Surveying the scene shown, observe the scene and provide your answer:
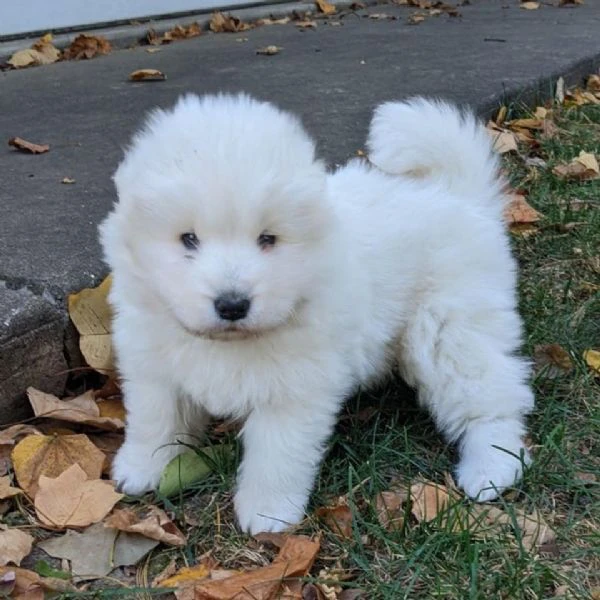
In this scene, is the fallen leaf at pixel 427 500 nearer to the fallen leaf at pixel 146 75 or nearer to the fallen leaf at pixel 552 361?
the fallen leaf at pixel 552 361

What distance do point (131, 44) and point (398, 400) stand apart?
14.7 ft

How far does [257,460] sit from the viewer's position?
2.07 m

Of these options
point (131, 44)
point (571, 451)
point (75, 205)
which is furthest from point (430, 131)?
point (131, 44)

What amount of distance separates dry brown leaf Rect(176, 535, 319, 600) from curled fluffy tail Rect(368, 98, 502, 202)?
3.76ft

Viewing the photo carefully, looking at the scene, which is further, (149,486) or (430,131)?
(430,131)

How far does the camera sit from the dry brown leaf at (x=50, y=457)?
7.08 feet

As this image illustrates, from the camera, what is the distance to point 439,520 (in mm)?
1955

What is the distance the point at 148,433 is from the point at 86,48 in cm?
423

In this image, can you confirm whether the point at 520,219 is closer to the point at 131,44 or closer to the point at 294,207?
the point at 294,207

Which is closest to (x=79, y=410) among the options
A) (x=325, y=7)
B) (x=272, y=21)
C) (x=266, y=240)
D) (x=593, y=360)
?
(x=266, y=240)

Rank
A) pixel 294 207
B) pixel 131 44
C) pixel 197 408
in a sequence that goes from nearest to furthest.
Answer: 1. pixel 294 207
2. pixel 197 408
3. pixel 131 44

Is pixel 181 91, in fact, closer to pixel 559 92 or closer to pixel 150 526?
pixel 559 92

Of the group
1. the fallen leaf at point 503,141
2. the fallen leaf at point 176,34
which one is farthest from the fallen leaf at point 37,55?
the fallen leaf at point 503,141

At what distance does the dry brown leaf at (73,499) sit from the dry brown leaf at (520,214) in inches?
76.6
